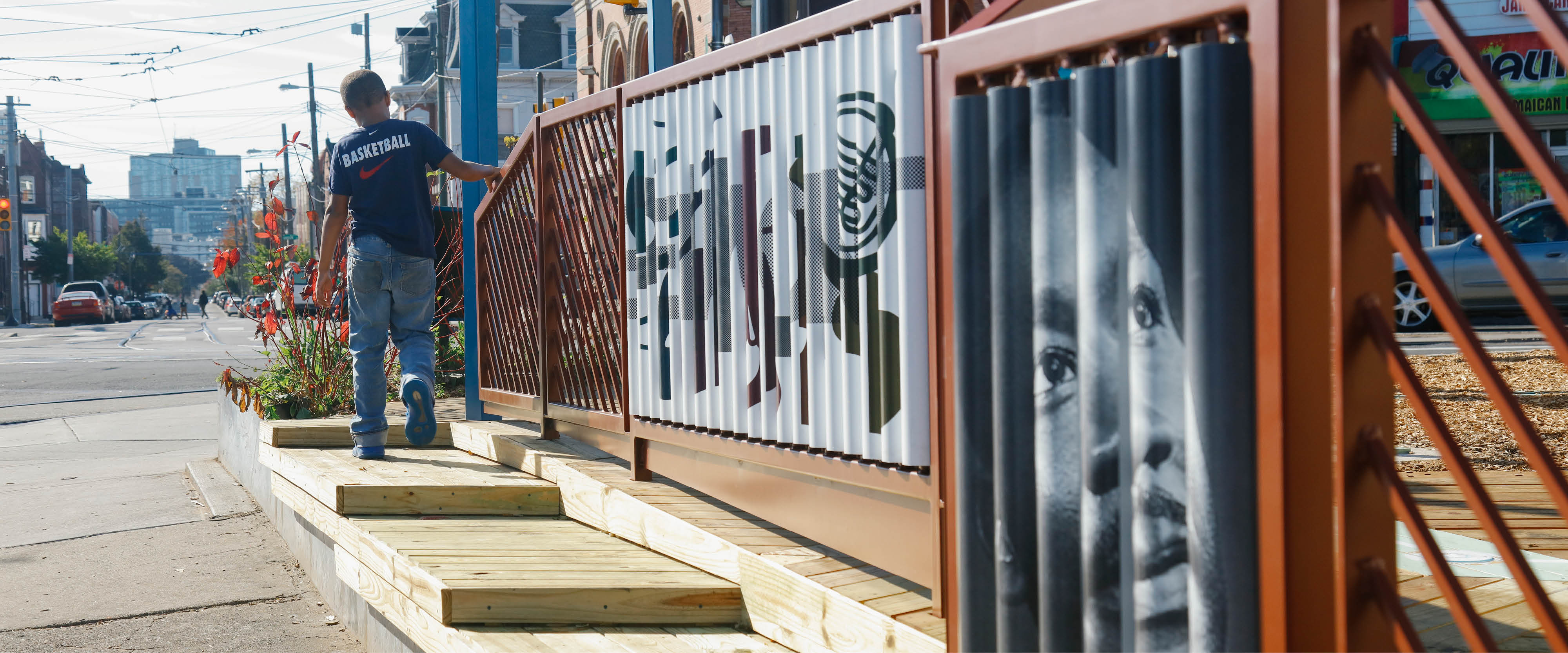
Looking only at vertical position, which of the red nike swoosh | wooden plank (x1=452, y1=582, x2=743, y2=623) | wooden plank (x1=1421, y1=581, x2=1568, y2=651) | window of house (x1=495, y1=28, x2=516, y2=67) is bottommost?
wooden plank (x1=452, y1=582, x2=743, y2=623)

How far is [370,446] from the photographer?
544cm

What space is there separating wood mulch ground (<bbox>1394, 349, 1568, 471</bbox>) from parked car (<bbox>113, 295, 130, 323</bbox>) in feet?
192

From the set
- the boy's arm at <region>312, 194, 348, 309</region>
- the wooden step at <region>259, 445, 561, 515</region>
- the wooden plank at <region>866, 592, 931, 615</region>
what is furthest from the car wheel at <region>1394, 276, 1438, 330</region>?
the wooden plank at <region>866, 592, 931, 615</region>

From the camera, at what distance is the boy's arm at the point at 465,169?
5.16 meters

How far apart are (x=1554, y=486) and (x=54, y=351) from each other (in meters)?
29.3

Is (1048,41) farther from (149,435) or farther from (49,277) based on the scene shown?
(49,277)

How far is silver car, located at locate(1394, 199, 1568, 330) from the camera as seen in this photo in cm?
1278

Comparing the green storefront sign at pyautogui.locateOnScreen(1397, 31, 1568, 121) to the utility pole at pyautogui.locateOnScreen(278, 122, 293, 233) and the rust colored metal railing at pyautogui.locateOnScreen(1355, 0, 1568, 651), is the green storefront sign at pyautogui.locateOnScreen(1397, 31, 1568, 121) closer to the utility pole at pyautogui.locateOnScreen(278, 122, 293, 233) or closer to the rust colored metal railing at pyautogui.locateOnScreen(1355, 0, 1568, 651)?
the utility pole at pyautogui.locateOnScreen(278, 122, 293, 233)

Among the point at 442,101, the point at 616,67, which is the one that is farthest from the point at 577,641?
the point at 442,101

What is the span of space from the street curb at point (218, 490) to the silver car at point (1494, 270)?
37.7 ft

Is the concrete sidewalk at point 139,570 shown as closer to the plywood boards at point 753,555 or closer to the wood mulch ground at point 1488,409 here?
the plywood boards at point 753,555

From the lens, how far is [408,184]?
5160mm

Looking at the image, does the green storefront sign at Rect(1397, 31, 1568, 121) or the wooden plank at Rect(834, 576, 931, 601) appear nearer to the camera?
the wooden plank at Rect(834, 576, 931, 601)

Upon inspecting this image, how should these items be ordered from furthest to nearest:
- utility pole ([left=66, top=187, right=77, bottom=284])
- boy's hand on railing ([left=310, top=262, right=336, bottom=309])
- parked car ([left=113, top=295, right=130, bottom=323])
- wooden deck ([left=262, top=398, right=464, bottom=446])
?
utility pole ([left=66, top=187, right=77, bottom=284]) < parked car ([left=113, top=295, right=130, bottom=323]) < wooden deck ([left=262, top=398, right=464, bottom=446]) < boy's hand on railing ([left=310, top=262, right=336, bottom=309])
